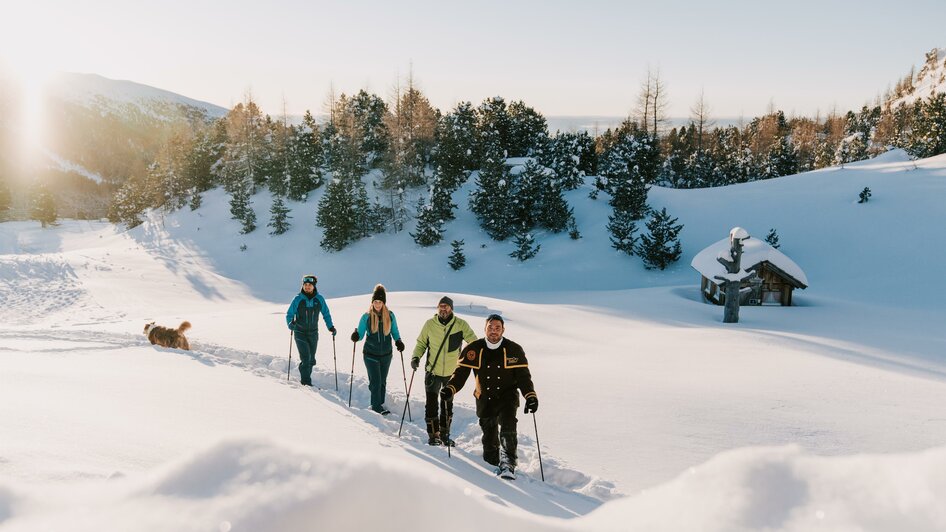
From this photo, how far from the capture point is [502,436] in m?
5.77

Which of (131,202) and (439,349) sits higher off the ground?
(131,202)

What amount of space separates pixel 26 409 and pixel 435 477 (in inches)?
189

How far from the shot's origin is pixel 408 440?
21.4ft

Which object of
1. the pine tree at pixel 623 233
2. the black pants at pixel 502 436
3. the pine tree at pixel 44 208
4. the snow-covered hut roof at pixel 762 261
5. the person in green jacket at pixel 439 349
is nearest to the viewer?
the black pants at pixel 502 436

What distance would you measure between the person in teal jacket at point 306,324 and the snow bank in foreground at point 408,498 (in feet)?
24.4

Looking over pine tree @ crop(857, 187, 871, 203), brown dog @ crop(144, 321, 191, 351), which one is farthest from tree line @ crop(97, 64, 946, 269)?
brown dog @ crop(144, 321, 191, 351)

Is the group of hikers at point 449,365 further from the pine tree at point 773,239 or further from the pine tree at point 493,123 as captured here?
the pine tree at point 493,123

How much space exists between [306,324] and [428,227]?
2534cm

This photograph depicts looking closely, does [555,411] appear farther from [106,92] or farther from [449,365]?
[106,92]

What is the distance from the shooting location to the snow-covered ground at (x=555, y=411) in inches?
54.7

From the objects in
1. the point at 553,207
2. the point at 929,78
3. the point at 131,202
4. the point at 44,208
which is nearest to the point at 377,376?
the point at 553,207

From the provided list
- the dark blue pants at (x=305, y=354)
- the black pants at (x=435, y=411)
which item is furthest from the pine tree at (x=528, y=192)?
the black pants at (x=435, y=411)

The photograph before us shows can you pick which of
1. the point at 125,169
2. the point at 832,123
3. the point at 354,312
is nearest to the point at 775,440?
the point at 354,312

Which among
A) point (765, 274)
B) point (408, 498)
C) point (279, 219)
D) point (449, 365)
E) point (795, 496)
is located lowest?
point (449, 365)
